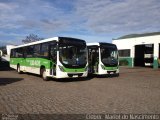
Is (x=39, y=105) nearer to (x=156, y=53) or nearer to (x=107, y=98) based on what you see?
(x=107, y=98)

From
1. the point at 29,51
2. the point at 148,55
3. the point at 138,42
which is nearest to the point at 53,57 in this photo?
the point at 29,51

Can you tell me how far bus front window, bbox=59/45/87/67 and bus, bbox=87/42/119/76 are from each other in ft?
8.25

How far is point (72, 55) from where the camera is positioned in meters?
17.8

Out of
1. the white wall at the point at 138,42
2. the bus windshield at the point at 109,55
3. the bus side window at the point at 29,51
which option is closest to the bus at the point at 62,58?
the bus side window at the point at 29,51

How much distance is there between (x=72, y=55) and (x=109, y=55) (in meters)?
4.43

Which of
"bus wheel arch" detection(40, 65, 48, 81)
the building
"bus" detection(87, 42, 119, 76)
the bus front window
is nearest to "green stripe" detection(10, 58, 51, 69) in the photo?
"bus wheel arch" detection(40, 65, 48, 81)

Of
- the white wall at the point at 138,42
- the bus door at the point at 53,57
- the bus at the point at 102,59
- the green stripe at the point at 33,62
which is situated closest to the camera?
the bus door at the point at 53,57

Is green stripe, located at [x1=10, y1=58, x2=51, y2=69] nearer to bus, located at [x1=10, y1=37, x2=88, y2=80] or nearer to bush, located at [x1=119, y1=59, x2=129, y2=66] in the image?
bus, located at [x1=10, y1=37, x2=88, y2=80]

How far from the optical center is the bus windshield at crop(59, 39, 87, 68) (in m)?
17.4

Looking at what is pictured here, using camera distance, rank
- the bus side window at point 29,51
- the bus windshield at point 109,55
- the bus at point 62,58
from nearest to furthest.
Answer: the bus at point 62,58, the bus windshield at point 109,55, the bus side window at point 29,51

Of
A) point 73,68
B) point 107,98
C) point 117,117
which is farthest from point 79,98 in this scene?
point 73,68

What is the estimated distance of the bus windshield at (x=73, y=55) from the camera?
17359mm

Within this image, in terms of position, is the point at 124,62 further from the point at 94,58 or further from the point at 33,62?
the point at 33,62

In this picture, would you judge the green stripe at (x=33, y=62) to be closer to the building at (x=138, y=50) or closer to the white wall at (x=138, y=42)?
the white wall at (x=138, y=42)
